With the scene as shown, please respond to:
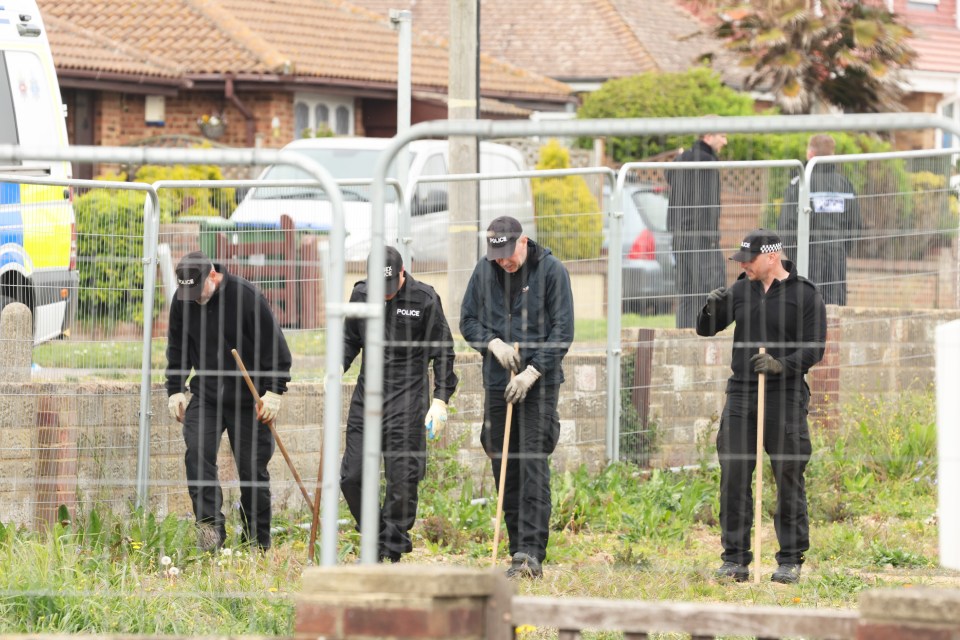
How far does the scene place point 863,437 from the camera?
10.5 metres

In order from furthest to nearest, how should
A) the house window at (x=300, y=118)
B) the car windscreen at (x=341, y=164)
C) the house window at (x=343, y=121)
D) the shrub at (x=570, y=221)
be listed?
the house window at (x=343, y=121), the house window at (x=300, y=118), the car windscreen at (x=341, y=164), the shrub at (x=570, y=221)

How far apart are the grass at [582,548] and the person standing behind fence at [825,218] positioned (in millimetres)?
1054

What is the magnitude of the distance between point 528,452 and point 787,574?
1.45 metres

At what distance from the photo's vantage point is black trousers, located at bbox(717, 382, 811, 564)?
8.19 meters

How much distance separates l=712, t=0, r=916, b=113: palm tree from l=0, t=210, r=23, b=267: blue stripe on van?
64.0 feet

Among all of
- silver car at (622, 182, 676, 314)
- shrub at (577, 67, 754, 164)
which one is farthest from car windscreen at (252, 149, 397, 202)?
shrub at (577, 67, 754, 164)

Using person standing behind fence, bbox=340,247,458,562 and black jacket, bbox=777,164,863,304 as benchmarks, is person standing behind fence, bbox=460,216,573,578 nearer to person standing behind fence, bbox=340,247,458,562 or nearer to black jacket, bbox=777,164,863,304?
person standing behind fence, bbox=340,247,458,562

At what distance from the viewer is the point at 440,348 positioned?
26.6 feet

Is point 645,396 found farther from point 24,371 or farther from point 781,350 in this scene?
point 24,371

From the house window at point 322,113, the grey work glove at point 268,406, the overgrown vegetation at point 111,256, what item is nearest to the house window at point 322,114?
the house window at point 322,113

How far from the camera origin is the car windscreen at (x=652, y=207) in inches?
435

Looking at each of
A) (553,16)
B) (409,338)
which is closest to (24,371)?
(409,338)

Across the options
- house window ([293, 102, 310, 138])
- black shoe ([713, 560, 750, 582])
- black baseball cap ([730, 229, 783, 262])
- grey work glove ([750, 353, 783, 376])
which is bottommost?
black shoe ([713, 560, 750, 582])

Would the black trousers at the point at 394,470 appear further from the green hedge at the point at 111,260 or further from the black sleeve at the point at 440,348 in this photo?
the green hedge at the point at 111,260
